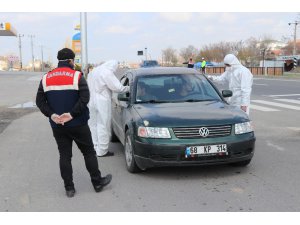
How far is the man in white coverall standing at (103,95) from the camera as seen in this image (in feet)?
21.9

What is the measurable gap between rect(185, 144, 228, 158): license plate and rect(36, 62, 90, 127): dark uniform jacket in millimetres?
1479

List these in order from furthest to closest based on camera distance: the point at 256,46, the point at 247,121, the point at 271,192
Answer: the point at 256,46 < the point at 247,121 < the point at 271,192

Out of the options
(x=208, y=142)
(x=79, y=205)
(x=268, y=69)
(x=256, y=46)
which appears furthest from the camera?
(x=256, y=46)

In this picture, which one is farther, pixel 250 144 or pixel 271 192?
pixel 250 144

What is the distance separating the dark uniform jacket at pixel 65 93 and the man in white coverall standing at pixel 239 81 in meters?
3.65

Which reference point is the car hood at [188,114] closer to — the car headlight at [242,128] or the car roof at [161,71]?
the car headlight at [242,128]

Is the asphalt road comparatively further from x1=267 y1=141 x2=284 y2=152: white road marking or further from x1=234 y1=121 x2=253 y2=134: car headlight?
x1=234 y1=121 x2=253 y2=134: car headlight

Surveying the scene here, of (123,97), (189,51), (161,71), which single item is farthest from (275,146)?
(189,51)

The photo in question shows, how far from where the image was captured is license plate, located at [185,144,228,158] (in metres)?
5.14

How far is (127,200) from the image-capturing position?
4.61 metres

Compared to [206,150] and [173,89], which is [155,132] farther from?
[173,89]

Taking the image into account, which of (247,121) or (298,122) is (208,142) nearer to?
(247,121)

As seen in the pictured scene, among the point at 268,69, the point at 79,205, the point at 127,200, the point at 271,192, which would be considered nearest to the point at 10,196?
the point at 79,205

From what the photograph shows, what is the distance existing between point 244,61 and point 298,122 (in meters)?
63.5
